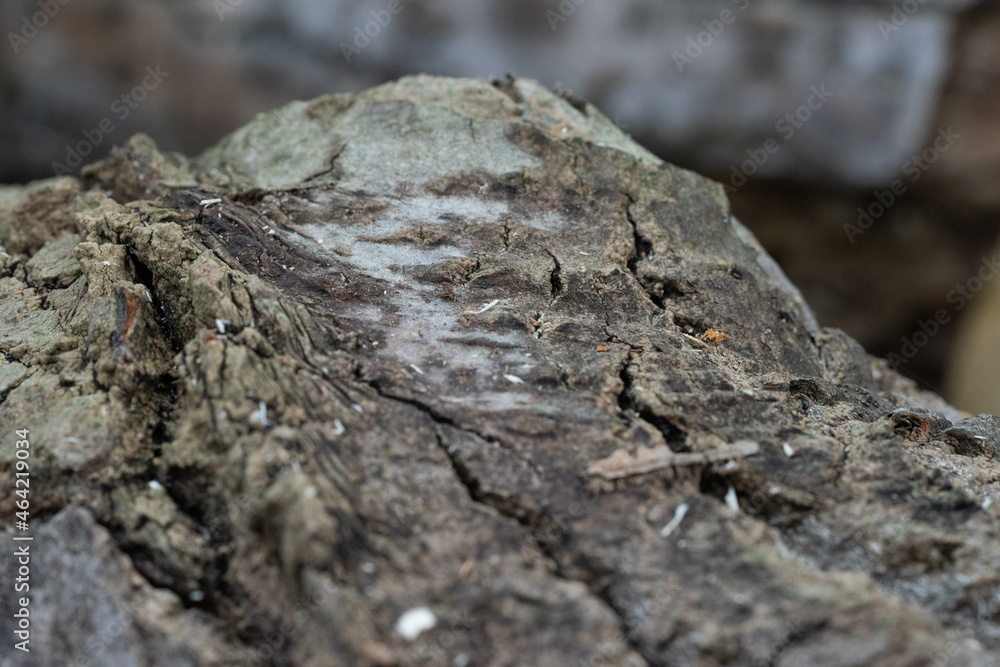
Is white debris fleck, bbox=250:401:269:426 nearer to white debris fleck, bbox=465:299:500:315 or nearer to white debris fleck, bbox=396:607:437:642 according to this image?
white debris fleck, bbox=396:607:437:642

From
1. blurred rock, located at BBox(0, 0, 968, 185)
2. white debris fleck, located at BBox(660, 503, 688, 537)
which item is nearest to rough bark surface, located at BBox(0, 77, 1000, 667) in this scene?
white debris fleck, located at BBox(660, 503, 688, 537)

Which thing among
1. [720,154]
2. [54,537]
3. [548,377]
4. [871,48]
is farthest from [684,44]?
[54,537]

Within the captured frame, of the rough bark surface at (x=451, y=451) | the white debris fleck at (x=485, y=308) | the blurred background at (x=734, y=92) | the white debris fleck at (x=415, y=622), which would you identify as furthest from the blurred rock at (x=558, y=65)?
the white debris fleck at (x=415, y=622)

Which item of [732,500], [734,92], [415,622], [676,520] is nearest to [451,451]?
[415,622]

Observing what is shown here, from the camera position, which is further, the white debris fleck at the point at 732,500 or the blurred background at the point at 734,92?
the blurred background at the point at 734,92

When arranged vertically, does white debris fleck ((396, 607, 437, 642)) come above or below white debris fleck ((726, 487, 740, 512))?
below

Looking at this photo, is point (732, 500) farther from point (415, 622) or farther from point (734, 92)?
point (734, 92)

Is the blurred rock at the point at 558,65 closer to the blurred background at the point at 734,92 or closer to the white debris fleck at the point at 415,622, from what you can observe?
the blurred background at the point at 734,92

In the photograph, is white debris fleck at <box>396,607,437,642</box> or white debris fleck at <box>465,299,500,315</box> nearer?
white debris fleck at <box>396,607,437,642</box>
